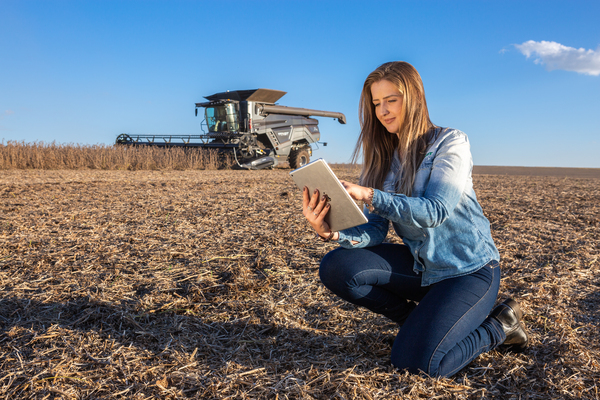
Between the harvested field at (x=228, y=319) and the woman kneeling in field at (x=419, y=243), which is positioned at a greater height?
the woman kneeling in field at (x=419, y=243)

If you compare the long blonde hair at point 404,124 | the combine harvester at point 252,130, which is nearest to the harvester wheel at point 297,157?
the combine harvester at point 252,130

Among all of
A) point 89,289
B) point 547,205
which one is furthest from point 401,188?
point 547,205

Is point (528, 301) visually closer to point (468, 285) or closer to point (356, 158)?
point (468, 285)

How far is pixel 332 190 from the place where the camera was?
1.70 meters

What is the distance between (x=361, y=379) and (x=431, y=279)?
58cm

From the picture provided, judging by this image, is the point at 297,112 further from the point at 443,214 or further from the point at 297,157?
the point at 443,214

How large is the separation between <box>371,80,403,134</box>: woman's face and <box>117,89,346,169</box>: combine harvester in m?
14.2

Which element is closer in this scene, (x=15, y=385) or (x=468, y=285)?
(x=15, y=385)

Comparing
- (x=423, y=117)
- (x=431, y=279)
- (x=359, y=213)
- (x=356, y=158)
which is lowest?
(x=431, y=279)

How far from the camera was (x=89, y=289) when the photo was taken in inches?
105

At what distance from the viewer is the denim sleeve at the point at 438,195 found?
1.64 meters

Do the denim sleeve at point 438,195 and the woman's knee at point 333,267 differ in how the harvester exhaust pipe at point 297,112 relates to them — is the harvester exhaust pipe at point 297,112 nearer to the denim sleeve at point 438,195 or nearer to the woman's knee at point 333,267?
the woman's knee at point 333,267

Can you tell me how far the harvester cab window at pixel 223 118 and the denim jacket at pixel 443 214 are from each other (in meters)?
15.5

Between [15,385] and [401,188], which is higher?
[401,188]
